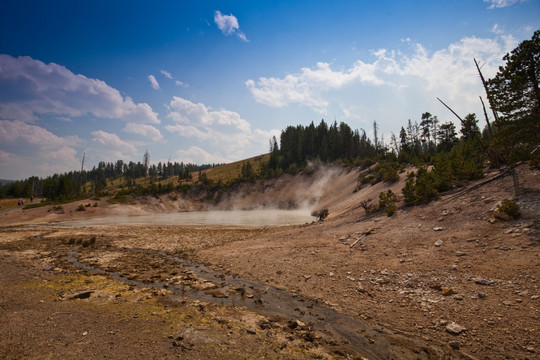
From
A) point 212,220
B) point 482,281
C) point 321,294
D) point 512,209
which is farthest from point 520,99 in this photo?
point 212,220

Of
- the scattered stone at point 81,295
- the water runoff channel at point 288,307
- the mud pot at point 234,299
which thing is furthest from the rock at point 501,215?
the scattered stone at point 81,295

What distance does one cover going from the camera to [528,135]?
1639cm

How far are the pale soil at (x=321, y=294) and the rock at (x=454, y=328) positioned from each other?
0.08m

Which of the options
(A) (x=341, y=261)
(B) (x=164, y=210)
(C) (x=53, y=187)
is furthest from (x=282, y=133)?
(A) (x=341, y=261)

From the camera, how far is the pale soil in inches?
263

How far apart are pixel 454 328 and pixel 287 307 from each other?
17.8 feet

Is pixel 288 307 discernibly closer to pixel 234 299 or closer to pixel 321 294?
pixel 321 294

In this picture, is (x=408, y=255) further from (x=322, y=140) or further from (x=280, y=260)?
(x=322, y=140)

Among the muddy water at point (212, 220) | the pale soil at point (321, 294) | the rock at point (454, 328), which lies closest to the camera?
the pale soil at point (321, 294)

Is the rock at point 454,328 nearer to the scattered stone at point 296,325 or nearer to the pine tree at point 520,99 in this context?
the scattered stone at point 296,325

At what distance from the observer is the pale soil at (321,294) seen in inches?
263

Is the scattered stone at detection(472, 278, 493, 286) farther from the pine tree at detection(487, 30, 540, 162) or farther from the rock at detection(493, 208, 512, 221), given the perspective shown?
the pine tree at detection(487, 30, 540, 162)

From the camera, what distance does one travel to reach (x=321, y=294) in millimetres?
10500

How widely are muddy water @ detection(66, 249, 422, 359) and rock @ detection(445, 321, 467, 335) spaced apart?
5.33ft
